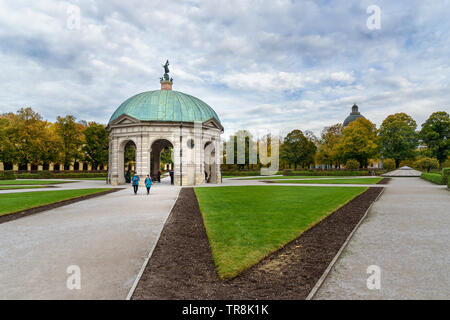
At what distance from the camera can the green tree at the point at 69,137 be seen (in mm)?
60075

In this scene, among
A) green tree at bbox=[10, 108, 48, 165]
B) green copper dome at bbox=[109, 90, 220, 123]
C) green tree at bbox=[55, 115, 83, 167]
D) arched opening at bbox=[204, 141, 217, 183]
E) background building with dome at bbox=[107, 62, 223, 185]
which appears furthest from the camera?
green tree at bbox=[55, 115, 83, 167]

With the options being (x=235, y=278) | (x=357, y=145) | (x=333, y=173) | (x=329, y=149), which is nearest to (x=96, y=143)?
(x=333, y=173)

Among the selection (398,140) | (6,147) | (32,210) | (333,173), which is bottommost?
(32,210)

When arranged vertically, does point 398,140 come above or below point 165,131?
above

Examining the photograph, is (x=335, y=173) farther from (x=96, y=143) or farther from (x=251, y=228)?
(x=251, y=228)

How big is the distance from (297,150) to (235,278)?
2595 inches

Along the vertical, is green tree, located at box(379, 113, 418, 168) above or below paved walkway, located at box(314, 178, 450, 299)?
above

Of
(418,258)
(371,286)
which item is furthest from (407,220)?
(371,286)

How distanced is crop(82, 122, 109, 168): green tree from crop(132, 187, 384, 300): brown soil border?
180ft

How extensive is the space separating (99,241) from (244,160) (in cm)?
6025

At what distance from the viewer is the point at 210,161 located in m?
41.0

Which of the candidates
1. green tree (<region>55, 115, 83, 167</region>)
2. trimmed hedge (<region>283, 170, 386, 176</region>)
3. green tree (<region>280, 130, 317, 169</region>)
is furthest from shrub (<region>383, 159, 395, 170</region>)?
green tree (<region>55, 115, 83, 167</region>)

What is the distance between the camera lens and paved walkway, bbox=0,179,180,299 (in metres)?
5.06

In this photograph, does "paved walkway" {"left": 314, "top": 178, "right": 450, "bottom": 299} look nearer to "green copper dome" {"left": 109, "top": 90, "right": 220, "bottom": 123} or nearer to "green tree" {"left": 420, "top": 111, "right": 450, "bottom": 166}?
"green copper dome" {"left": 109, "top": 90, "right": 220, "bottom": 123}
